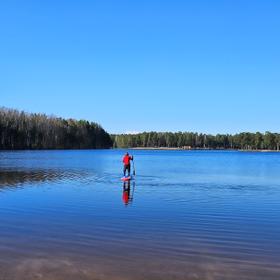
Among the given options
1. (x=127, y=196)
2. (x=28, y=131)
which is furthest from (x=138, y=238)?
(x=28, y=131)

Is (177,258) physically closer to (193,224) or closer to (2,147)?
(193,224)

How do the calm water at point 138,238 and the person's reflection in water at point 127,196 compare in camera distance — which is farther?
the person's reflection in water at point 127,196

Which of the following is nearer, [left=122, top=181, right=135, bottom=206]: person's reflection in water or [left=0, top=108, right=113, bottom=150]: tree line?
[left=122, top=181, right=135, bottom=206]: person's reflection in water

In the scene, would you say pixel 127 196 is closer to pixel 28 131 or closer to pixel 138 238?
pixel 138 238

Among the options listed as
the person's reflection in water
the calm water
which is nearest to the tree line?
the person's reflection in water

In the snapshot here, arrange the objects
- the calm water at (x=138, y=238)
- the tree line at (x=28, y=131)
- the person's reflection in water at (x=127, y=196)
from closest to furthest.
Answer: the calm water at (x=138, y=238)
the person's reflection in water at (x=127, y=196)
the tree line at (x=28, y=131)

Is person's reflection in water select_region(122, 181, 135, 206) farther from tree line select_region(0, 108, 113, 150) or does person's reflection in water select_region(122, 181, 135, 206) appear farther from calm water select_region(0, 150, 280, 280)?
tree line select_region(0, 108, 113, 150)

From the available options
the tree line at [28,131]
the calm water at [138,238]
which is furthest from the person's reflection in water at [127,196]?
the tree line at [28,131]

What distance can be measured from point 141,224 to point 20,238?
3948mm

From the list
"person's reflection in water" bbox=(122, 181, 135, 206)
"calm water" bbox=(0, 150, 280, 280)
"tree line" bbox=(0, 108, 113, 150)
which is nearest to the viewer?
"calm water" bbox=(0, 150, 280, 280)

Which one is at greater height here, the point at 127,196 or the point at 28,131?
the point at 28,131

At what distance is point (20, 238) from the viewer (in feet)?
39.2

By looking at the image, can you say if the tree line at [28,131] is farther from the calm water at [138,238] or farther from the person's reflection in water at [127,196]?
the calm water at [138,238]

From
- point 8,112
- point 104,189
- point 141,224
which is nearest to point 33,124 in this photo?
point 8,112
